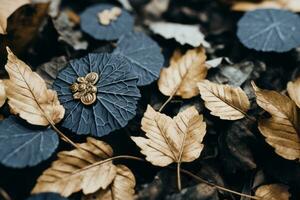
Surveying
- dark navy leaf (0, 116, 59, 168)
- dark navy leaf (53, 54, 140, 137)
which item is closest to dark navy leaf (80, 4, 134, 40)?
dark navy leaf (53, 54, 140, 137)

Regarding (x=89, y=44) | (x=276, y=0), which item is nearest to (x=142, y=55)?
(x=89, y=44)

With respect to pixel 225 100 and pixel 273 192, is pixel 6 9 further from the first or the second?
pixel 273 192

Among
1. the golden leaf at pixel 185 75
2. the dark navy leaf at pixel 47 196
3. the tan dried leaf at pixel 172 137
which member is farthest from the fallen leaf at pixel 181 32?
the dark navy leaf at pixel 47 196

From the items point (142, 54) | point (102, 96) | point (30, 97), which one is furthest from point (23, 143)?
point (142, 54)

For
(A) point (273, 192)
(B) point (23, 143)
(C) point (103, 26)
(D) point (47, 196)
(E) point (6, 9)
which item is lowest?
(A) point (273, 192)

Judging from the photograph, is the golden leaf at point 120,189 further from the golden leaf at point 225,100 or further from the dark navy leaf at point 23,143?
the golden leaf at point 225,100
